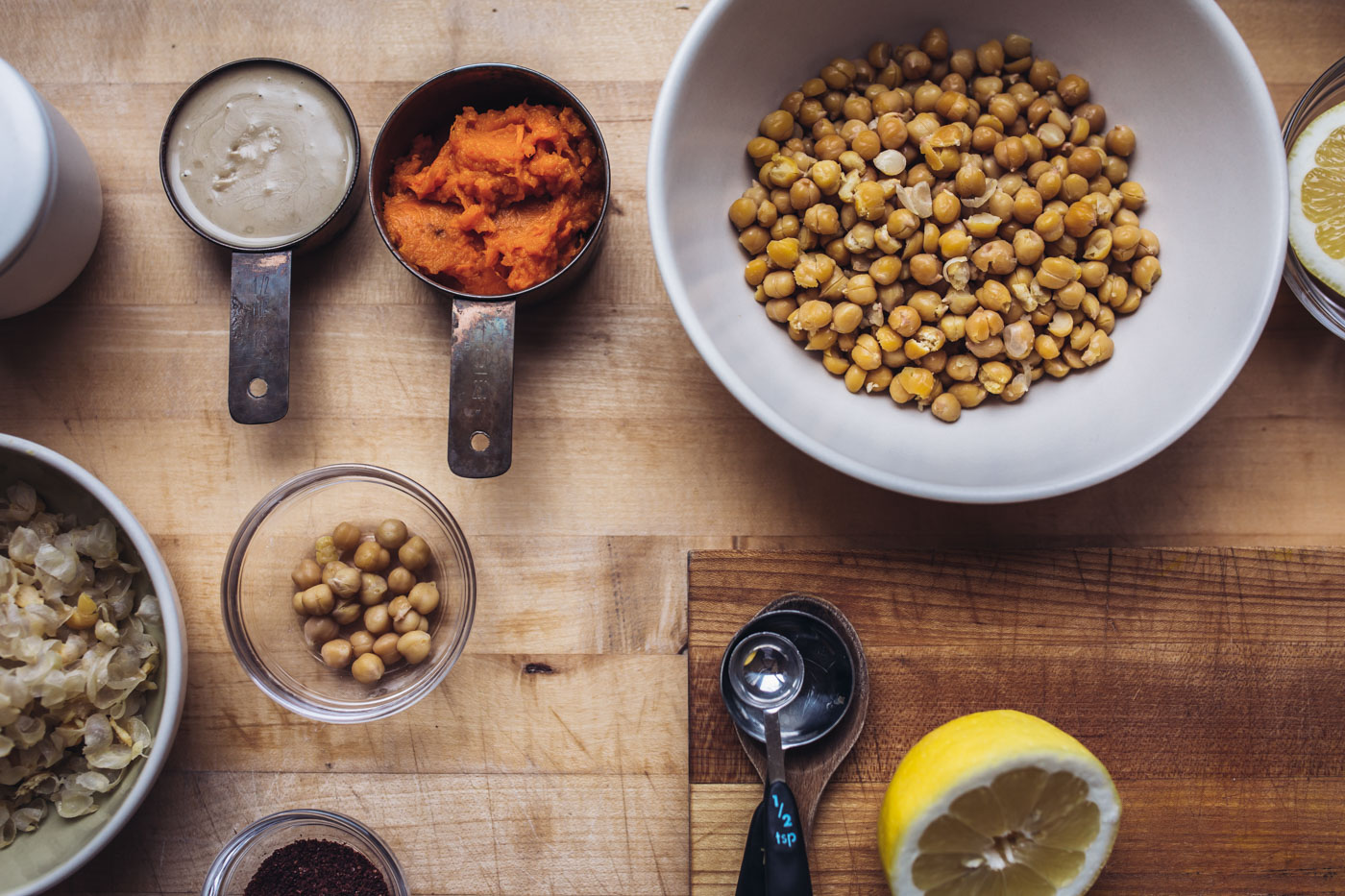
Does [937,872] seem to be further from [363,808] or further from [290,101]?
[290,101]

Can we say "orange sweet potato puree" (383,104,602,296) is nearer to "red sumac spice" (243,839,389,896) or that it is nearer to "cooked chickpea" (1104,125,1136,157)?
"cooked chickpea" (1104,125,1136,157)

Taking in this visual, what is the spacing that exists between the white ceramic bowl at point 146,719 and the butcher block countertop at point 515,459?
0.13 metres

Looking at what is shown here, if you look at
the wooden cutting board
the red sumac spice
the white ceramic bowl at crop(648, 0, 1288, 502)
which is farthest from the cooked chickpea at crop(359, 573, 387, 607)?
the white ceramic bowl at crop(648, 0, 1288, 502)

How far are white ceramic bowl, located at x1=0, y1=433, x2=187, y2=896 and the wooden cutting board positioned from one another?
0.77m

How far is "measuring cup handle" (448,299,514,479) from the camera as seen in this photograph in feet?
4.22

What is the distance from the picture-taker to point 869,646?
4.54 ft

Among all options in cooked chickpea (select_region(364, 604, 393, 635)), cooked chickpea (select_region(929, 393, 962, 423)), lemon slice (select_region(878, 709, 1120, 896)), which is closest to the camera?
lemon slice (select_region(878, 709, 1120, 896))

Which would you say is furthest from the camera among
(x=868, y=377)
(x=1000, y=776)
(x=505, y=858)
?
(x=505, y=858)

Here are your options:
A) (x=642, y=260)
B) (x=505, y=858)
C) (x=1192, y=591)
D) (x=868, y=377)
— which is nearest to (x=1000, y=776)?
(x=1192, y=591)

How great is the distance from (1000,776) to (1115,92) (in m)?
1.03

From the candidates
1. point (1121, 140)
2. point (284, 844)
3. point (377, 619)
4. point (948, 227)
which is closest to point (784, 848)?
point (377, 619)

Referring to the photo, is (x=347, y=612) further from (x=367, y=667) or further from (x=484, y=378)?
(x=484, y=378)

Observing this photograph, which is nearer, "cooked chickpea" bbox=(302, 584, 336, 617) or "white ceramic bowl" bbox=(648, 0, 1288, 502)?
"white ceramic bowl" bbox=(648, 0, 1288, 502)

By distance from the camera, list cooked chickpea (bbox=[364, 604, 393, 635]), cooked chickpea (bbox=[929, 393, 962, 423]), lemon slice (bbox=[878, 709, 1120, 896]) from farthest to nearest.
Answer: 1. cooked chickpea (bbox=[364, 604, 393, 635])
2. cooked chickpea (bbox=[929, 393, 962, 423])
3. lemon slice (bbox=[878, 709, 1120, 896])
